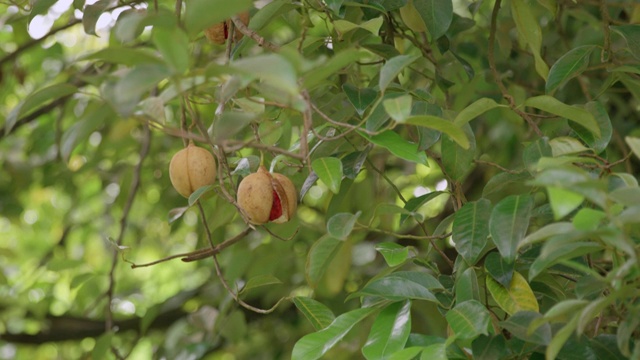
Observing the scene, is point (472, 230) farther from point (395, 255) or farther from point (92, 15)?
point (92, 15)

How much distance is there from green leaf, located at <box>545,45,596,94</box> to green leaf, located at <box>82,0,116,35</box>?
51 centimetres

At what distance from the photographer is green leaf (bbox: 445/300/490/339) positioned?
0.67 meters

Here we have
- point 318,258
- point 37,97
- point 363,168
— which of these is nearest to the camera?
point 37,97

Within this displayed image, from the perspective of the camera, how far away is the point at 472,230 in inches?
30.6

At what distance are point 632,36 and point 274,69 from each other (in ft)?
1.86

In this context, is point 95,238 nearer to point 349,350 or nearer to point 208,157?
point 349,350

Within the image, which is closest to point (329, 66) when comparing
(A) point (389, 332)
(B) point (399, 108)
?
(B) point (399, 108)

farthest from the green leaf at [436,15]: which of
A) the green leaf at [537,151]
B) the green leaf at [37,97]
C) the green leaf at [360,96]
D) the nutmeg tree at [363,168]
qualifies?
the green leaf at [37,97]

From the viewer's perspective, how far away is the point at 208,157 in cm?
81

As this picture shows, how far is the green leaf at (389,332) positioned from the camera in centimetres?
74

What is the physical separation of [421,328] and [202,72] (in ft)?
4.10

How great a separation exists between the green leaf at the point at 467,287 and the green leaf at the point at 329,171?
15 centimetres

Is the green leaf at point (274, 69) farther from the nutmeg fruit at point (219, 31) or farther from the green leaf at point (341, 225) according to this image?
the nutmeg fruit at point (219, 31)

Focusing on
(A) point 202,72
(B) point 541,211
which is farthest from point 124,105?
(B) point 541,211
